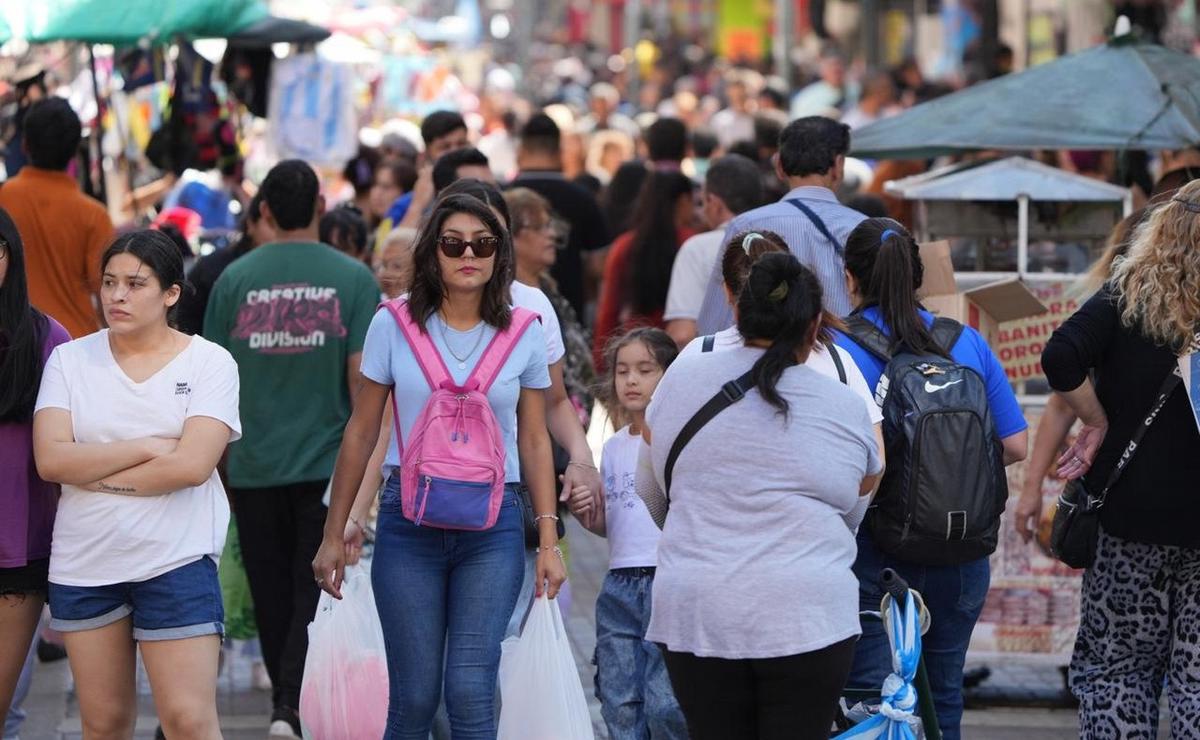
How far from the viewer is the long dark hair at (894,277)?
559 cm

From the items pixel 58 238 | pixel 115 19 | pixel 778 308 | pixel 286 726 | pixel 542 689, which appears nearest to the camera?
pixel 778 308

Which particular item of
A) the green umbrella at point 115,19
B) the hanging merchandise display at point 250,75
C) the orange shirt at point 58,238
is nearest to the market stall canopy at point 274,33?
the green umbrella at point 115,19

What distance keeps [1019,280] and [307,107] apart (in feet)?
15.4

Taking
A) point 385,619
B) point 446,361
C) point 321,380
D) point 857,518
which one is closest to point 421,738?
point 385,619

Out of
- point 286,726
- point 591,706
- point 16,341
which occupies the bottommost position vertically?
point 591,706

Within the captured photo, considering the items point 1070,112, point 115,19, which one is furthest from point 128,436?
point 115,19

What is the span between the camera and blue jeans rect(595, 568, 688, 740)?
6.02m

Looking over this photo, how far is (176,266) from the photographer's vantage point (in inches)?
214

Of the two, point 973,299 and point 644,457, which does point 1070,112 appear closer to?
point 973,299

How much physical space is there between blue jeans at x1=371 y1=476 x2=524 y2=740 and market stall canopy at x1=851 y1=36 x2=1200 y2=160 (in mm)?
3431

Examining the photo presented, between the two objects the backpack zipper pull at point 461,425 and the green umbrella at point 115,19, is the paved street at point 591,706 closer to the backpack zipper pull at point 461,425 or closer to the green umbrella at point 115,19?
the backpack zipper pull at point 461,425

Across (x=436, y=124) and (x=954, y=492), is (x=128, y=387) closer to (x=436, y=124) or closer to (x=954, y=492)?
(x=954, y=492)

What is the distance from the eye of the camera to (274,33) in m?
10.2

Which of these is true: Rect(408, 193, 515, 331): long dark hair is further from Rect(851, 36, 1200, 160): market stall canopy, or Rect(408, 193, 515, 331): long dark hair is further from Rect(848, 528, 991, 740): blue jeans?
Rect(851, 36, 1200, 160): market stall canopy
